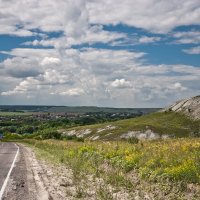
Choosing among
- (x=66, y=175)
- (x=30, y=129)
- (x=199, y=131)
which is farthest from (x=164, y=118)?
(x=66, y=175)

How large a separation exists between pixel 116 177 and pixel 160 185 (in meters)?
3.17

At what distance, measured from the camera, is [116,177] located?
17.6 meters

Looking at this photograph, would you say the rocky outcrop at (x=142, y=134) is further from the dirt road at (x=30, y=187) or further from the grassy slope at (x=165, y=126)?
the dirt road at (x=30, y=187)

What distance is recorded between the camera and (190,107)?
533 ft

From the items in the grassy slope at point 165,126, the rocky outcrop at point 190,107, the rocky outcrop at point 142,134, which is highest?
the rocky outcrop at point 190,107

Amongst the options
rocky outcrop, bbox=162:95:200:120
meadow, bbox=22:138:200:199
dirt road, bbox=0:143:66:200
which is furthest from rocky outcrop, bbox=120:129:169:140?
dirt road, bbox=0:143:66:200

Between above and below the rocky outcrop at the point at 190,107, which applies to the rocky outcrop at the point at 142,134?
below

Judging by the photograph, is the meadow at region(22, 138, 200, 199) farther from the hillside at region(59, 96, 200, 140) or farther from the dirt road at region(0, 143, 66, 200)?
the hillside at region(59, 96, 200, 140)

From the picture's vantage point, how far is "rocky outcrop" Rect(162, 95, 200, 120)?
155600mm

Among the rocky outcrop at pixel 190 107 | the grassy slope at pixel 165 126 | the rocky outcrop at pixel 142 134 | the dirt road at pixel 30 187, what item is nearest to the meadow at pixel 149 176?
the dirt road at pixel 30 187

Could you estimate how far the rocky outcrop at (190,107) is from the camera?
510 ft

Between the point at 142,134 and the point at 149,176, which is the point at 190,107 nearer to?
the point at 142,134

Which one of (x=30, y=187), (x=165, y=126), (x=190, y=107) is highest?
(x=190, y=107)

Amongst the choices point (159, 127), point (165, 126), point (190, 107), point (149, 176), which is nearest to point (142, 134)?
point (159, 127)
